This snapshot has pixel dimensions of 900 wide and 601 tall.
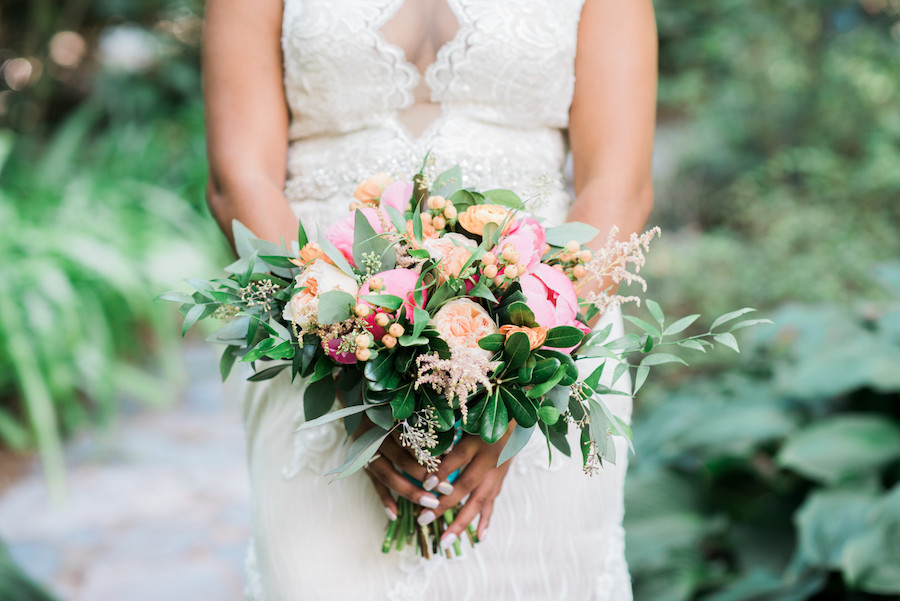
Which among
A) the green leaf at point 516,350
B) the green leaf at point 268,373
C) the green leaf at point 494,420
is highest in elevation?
the green leaf at point 516,350

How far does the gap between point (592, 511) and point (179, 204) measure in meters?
4.57

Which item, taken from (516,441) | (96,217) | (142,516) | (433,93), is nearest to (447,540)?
(516,441)

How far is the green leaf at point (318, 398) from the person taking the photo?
121cm

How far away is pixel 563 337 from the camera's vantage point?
1.07 metres

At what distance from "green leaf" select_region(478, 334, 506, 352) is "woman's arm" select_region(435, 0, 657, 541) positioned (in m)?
0.51

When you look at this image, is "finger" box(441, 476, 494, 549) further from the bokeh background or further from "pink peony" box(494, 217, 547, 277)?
the bokeh background

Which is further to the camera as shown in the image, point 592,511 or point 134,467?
point 134,467

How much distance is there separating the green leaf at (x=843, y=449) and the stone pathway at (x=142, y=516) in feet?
6.64

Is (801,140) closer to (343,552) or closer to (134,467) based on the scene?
(134,467)

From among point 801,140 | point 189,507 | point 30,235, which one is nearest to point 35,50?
point 30,235

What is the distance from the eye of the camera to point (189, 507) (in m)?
3.49

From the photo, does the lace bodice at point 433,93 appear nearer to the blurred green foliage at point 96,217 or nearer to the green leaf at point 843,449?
the green leaf at point 843,449

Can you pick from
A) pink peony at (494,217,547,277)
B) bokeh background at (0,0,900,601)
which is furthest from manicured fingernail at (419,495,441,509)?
bokeh background at (0,0,900,601)

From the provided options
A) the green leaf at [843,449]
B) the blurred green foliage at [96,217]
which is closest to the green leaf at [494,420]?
the green leaf at [843,449]
